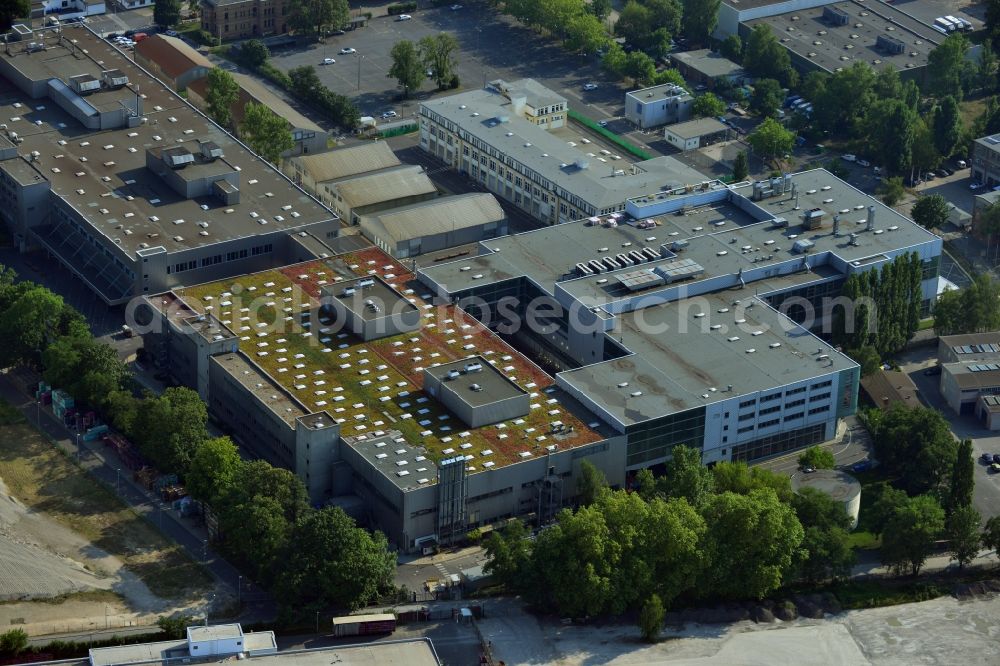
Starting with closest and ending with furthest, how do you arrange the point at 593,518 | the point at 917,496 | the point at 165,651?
the point at 165,651, the point at 593,518, the point at 917,496

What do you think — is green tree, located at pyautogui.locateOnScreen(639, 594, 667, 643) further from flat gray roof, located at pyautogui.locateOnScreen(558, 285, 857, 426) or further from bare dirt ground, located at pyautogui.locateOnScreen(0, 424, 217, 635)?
bare dirt ground, located at pyautogui.locateOnScreen(0, 424, 217, 635)

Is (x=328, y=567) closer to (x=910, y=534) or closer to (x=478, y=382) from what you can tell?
(x=478, y=382)

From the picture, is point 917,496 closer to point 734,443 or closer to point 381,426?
point 734,443

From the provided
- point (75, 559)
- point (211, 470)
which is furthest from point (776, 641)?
point (75, 559)

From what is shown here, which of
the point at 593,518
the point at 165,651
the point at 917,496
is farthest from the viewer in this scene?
the point at 917,496

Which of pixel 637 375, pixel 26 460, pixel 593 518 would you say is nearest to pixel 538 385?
pixel 637 375

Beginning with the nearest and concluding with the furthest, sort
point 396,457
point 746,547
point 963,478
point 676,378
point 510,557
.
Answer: point 510,557 → point 746,547 → point 396,457 → point 963,478 → point 676,378

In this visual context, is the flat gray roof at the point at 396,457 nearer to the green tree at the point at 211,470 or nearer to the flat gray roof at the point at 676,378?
the green tree at the point at 211,470
